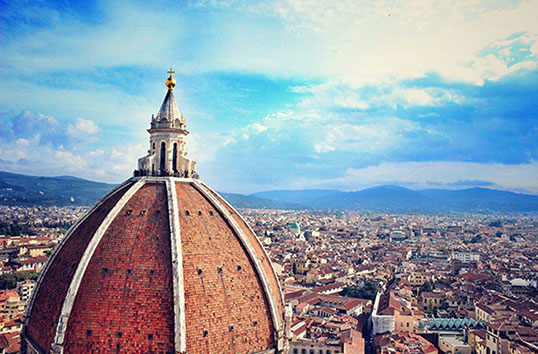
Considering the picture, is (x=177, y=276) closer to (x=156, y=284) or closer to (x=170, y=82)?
(x=156, y=284)

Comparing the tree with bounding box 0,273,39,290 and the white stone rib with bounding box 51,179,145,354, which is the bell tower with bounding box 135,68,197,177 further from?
the tree with bounding box 0,273,39,290

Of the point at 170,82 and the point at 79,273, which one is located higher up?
the point at 170,82

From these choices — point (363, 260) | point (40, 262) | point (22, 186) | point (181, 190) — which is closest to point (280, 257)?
point (363, 260)

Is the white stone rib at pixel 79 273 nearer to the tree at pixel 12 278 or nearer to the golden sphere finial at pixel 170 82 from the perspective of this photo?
the golden sphere finial at pixel 170 82

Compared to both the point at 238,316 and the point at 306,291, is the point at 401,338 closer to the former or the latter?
the point at 306,291

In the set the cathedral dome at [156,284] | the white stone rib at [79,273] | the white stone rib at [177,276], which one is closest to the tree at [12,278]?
the cathedral dome at [156,284]

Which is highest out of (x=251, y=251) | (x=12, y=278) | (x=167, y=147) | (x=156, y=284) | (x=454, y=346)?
(x=167, y=147)

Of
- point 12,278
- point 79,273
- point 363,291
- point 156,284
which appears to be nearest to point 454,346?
point 363,291
